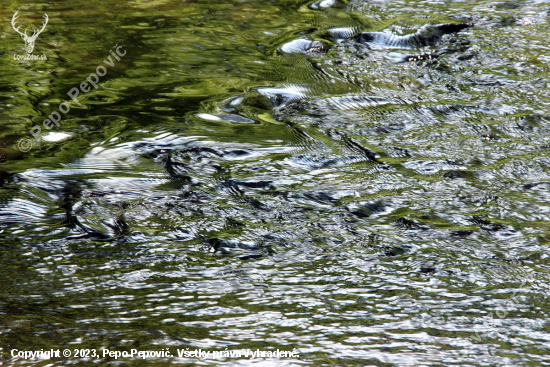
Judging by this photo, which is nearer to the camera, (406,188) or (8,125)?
(406,188)

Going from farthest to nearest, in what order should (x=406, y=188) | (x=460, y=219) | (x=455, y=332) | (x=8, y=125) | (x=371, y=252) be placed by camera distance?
(x=8, y=125)
(x=406, y=188)
(x=460, y=219)
(x=371, y=252)
(x=455, y=332)

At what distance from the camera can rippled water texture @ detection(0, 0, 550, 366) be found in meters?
1.92

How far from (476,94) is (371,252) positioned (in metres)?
1.81

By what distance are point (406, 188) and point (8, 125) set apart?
227cm

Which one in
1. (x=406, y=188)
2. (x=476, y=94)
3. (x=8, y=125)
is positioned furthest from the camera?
(x=476, y=94)

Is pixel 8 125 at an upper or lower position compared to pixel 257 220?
upper

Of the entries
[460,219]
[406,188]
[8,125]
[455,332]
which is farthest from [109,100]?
[455,332]

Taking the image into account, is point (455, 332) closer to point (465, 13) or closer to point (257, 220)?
point (257, 220)

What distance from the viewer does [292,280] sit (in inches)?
85.7

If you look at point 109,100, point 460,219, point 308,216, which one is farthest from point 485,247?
point 109,100

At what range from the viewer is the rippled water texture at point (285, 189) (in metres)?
1.92

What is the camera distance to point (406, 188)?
281 centimetres

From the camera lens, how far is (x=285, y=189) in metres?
2.82

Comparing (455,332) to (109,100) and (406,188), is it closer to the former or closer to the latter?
(406,188)
